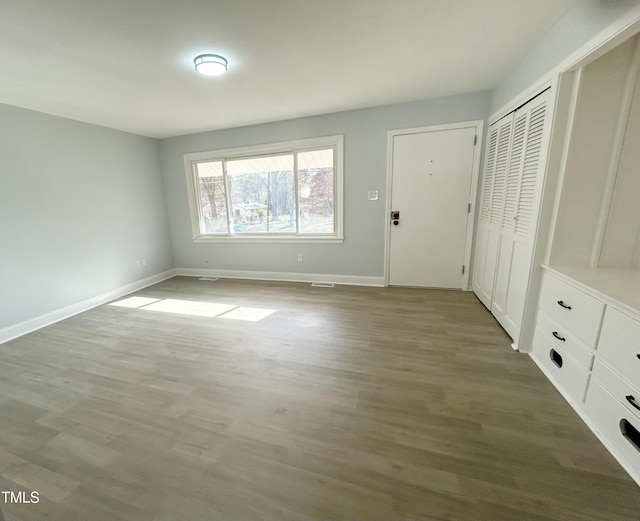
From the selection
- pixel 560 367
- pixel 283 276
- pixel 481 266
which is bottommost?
pixel 283 276

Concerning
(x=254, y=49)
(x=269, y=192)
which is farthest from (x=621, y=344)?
(x=269, y=192)

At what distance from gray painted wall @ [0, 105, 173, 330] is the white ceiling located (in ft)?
1.31

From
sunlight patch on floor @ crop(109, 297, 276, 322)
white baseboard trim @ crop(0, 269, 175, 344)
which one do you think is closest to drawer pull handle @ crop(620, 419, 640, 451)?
sunlight patch on floor @ crop(109, 297, 276, 322)

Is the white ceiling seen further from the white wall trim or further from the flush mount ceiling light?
the white wall trim

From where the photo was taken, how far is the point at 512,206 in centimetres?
243

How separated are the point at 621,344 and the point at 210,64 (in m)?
3.25

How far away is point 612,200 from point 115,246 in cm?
553

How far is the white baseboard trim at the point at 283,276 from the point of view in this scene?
3.95 m

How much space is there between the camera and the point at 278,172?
4047mm

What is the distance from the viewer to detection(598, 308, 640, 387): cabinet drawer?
4.04 ft

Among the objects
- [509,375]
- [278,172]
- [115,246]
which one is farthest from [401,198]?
[115,246]

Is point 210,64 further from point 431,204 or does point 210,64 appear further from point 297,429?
point 431,204

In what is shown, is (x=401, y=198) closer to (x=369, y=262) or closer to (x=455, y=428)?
(x=369, y=262)

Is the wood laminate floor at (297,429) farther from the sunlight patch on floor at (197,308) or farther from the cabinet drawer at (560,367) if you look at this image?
the sunlight patch on floor at (197,308)
